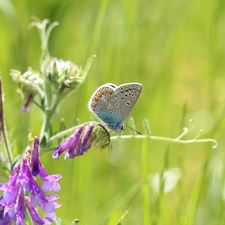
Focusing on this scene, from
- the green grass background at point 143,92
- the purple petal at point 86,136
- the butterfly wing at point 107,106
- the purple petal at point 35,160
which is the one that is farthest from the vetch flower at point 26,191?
the green grass background at point 143,92

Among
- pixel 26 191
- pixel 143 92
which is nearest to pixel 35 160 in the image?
pixel 26 191

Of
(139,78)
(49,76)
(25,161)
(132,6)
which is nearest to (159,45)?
(139,78)

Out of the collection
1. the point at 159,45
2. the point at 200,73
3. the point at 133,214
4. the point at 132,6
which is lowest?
the point at 133,214

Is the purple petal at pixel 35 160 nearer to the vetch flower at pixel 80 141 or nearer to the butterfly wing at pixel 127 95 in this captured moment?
the vetch flower at pixel 80 141

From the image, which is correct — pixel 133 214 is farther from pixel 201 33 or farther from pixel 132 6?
pixel 201 33

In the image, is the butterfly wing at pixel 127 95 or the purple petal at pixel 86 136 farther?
the butterfly wing at pixel 127 95

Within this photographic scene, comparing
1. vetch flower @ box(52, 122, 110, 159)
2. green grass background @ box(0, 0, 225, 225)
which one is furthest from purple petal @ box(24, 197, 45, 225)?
green grass background @ box(0, 0, 225, 225)

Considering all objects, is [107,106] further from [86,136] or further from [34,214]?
[34,214]
